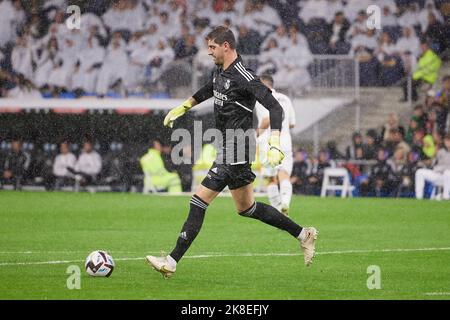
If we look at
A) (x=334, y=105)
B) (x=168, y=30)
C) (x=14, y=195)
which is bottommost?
(x=14, y=195)

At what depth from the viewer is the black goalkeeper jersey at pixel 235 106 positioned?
1205 cm

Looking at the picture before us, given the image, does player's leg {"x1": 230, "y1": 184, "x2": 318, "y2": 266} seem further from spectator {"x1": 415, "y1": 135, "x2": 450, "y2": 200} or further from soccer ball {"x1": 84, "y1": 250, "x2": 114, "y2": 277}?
spectator {"x1": 415, "y1": 135, "x2": 450, "y2": 200}

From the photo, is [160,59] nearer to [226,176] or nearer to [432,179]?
[432,179]

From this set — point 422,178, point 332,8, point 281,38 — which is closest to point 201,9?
point 281,38

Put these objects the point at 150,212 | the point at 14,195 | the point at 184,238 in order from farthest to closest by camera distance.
A: 1. the point at 14,195
2. the point at 150,212
3. the point at 184,238

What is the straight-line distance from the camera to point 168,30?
3381 cm

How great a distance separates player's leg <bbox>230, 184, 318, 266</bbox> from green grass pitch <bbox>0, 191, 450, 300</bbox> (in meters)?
0.32

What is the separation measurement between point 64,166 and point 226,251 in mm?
17251

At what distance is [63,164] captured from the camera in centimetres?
3159

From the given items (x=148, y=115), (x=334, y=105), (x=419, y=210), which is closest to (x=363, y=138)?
(x=334, y=105)

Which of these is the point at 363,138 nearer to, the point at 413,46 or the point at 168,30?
the point at 413,46

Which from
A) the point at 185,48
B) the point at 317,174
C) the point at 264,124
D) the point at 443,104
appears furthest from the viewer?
the point at 185,48

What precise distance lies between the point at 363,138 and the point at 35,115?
30.9ft
